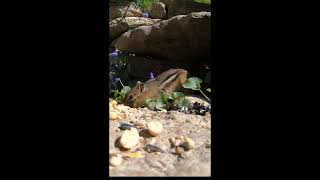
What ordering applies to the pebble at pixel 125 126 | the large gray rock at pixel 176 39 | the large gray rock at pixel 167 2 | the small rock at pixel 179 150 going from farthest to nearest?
the large gray rock at pixel 167 2, the large gray rock at pixel 176 39, the pebble at pixel 125 126, the small rock at pixel 179 150

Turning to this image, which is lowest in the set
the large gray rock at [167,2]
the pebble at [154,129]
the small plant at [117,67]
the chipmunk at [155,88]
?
the pebble at [154,129]

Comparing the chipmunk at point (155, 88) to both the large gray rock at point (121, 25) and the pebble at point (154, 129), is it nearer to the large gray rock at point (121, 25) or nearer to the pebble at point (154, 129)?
the pebble at point (154, 129)

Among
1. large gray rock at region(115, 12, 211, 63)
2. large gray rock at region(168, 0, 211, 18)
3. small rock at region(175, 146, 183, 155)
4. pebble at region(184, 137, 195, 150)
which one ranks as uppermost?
large gray rock at region(168, 0, 211, 18)

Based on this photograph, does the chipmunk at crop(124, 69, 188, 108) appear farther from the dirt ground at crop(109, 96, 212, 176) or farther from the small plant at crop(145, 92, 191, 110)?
the dirt ground at crop(109, 96, 212, 176)

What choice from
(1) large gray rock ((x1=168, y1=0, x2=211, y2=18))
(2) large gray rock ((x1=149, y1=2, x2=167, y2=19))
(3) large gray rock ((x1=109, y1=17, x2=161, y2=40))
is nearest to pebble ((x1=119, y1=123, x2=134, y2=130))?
(1) large gray rock ((x1=168, y1=0, x2=211, y2=18))

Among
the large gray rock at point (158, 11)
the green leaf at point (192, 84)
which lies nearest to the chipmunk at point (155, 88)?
the green leaf at point (192, 84)
